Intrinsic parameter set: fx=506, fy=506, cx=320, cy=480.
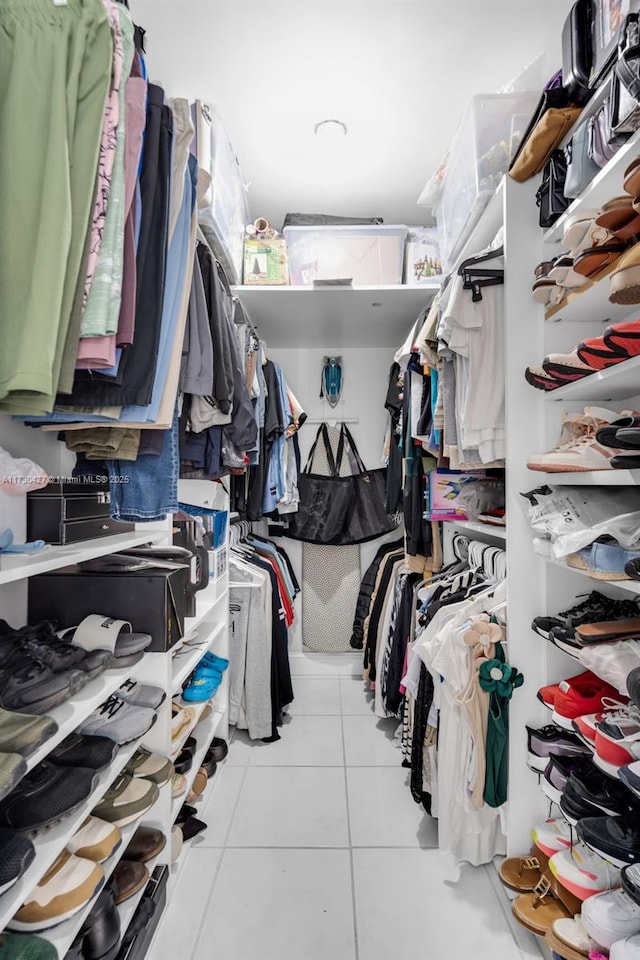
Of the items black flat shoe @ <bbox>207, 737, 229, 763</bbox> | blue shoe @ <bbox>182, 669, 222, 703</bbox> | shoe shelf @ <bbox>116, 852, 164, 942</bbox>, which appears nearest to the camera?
shoe shelf @ <bbox>116, 852, 164, 942</bbox>

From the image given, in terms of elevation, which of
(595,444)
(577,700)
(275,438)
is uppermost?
(275,438)

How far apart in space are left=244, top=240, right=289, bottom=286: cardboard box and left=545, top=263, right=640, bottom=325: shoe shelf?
1402 millimetres

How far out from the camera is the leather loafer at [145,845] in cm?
138

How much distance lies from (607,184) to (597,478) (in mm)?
679

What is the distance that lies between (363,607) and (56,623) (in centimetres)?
213

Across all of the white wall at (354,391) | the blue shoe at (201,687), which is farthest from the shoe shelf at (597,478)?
the white wall at (354,391)

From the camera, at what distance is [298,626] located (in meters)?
3.45

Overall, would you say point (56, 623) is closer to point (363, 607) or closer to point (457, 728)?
point (457, 728)

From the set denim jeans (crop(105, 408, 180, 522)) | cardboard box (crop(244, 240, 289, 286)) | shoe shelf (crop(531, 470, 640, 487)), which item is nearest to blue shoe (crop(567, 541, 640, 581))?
shoe shelf (crop(531, 470, 640, 487))

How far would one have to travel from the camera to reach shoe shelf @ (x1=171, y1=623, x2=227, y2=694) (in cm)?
166

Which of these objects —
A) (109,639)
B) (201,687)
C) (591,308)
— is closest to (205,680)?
(201,687)

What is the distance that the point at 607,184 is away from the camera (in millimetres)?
1168

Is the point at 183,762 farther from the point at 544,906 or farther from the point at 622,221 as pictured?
the point at 622,221

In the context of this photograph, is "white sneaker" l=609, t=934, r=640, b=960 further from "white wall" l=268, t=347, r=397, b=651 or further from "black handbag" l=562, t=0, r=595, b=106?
"white wall" l=268, t=347, r=397, b=651
